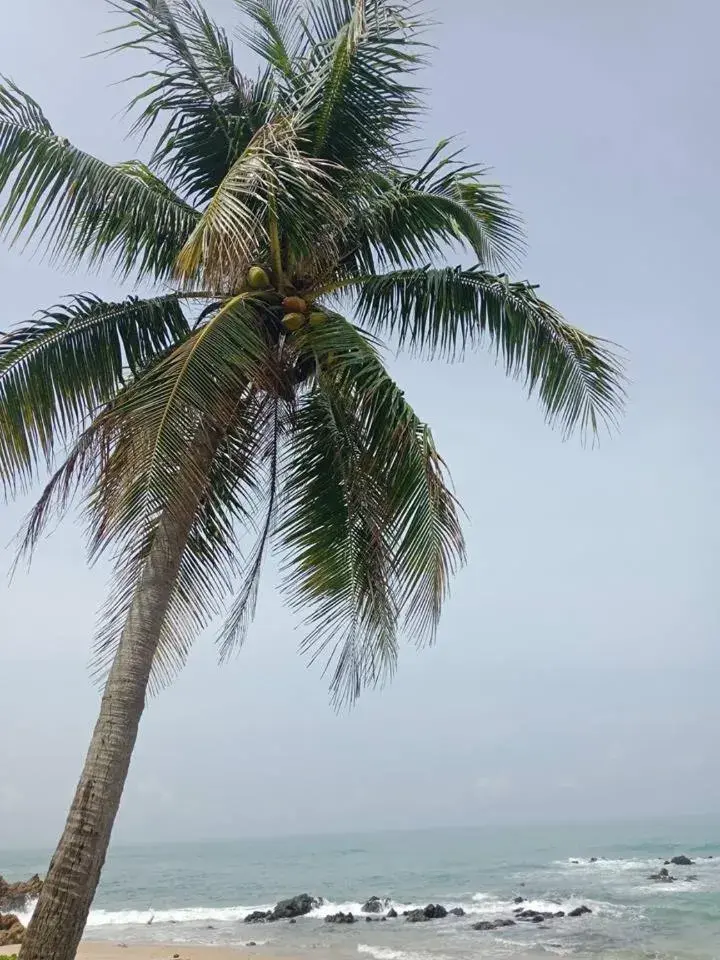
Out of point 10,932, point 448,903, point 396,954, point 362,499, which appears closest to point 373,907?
point 448,903

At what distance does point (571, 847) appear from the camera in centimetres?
6712

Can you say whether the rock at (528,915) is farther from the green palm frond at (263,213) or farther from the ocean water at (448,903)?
the green palm frond at (263,213)

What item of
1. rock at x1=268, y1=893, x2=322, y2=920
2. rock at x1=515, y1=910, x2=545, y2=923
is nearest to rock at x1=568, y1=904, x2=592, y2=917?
rock at x1=515, y1=910, x2=545, y2=923

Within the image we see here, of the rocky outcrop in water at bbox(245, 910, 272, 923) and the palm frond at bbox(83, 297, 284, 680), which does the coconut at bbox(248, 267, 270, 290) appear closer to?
the palm frond at bbox(83, 297, 284, 680)

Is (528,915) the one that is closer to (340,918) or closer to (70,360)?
(340,918)

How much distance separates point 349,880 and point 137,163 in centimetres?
4317

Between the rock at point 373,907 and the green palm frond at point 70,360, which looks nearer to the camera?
the green palm frond at point 70,360

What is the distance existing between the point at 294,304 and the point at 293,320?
17 cm

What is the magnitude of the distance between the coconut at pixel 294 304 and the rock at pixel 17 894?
22.4 m

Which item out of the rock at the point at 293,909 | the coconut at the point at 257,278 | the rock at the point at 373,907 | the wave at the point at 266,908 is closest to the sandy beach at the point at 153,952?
the wave at the point at 266,908

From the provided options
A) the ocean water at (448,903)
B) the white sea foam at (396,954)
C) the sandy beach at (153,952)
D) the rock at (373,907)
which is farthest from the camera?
the rock at (373,907)

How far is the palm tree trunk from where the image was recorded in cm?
634

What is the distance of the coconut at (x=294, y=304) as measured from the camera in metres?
8.99

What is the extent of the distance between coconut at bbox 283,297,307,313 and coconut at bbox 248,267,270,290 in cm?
27
